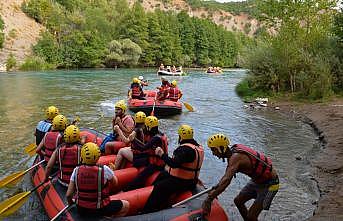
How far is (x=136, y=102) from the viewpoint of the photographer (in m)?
14.6

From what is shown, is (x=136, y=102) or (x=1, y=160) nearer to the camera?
(x=1, y=160)

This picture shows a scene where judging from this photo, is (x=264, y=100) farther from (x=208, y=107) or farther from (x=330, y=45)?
(x=330, y=45)

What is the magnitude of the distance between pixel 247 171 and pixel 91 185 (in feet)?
6.39

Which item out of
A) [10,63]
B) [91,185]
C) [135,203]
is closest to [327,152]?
[135,203]

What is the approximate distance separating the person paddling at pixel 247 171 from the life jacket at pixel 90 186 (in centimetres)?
132

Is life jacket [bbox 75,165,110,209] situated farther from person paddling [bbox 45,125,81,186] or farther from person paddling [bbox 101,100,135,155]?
person paddling [bbox 101,100,135,155]

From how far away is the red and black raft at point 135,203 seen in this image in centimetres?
491

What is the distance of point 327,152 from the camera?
9336mm

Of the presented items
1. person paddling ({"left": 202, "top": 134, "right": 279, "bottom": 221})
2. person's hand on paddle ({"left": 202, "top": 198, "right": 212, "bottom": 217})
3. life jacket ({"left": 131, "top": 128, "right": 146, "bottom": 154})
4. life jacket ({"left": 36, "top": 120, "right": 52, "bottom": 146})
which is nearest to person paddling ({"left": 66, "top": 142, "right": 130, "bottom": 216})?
person's hand on paddle ({"left": 202, "top": 198, "right": 212, "bottom": 217})

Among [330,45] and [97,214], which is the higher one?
[330,45]

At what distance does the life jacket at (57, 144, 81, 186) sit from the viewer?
19.0 feet

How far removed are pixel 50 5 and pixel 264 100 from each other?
50259 millimetres

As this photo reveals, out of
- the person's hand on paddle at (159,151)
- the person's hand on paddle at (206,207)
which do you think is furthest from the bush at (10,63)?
the person's hand on paddle at (206,207)

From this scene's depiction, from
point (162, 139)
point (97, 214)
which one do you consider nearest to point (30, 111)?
point (162, 139)
